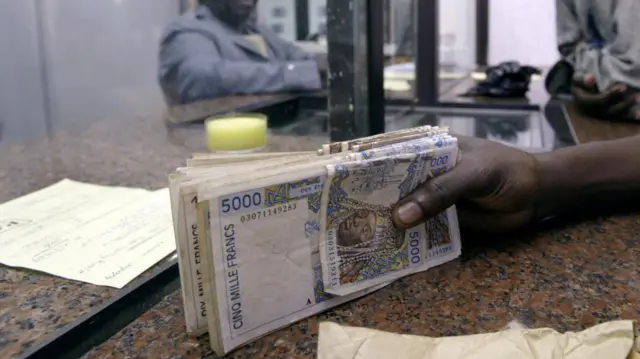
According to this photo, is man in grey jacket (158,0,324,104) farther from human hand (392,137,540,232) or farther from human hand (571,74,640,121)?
human hand (571,74,640,121)

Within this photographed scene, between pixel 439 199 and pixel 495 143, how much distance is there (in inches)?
5.5

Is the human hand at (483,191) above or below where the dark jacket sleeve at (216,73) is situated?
below

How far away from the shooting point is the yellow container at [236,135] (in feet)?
3.23

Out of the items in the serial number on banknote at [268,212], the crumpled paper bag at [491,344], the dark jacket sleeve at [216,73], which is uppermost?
the dark jacket sleeve at [216,73]

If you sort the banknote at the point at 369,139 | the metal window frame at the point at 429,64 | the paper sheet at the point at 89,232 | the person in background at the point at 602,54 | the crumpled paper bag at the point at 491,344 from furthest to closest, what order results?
the metal window frame at the point at 429,64
the person in background at the point at 602,54
the paper sheet at the point at 89,232
the banknote at the point at 369,139
the crumpled paper bag at the point at 491,344

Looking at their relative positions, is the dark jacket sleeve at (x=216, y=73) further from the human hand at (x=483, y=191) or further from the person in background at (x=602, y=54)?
the person in background at (x=602, y=54)

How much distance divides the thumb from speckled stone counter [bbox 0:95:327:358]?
301 millimetres

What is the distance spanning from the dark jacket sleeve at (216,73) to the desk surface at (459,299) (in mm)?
678

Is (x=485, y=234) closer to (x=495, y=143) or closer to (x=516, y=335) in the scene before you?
(x=495, y=143)

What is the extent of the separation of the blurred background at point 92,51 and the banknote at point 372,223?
0.57 metres

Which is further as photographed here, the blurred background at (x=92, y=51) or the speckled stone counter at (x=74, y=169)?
the blurred background at (x=92, y=51)

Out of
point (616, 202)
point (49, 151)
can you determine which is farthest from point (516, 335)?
point (49, 151)

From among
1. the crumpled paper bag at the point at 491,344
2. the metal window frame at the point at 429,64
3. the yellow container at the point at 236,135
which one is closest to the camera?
the crumpled paper bag at the point at 491,344

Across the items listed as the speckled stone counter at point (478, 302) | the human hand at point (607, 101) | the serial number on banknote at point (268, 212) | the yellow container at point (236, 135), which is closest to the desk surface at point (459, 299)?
the speckled stone counter at point (478, 302)
